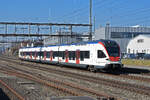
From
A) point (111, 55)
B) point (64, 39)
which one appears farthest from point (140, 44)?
point (111, 55)

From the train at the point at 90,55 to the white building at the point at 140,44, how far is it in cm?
4003

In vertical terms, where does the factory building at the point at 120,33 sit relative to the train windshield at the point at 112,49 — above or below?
above

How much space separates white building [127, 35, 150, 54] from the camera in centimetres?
7338

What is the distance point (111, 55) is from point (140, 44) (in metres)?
54.5

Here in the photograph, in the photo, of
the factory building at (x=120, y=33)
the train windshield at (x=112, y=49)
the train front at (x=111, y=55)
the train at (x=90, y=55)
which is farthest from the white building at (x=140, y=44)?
the train front at (x=111, y=55)

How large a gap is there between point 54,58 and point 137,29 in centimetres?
6242

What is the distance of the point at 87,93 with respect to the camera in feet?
44.2

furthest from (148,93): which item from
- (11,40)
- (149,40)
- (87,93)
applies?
(11,40)

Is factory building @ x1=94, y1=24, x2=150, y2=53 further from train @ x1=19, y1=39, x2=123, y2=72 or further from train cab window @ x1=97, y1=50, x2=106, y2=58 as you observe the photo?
train cab window @ x1=97, y1=50, x2=106, y2=58

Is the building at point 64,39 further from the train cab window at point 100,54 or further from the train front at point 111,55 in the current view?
the train front at point 111,55

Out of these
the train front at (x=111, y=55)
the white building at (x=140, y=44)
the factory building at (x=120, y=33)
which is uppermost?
the factory building at (x=120, y=33)

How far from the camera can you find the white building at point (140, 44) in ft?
241

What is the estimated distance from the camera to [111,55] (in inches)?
953

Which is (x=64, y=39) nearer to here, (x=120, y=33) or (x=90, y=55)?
(x=120, y=33)
